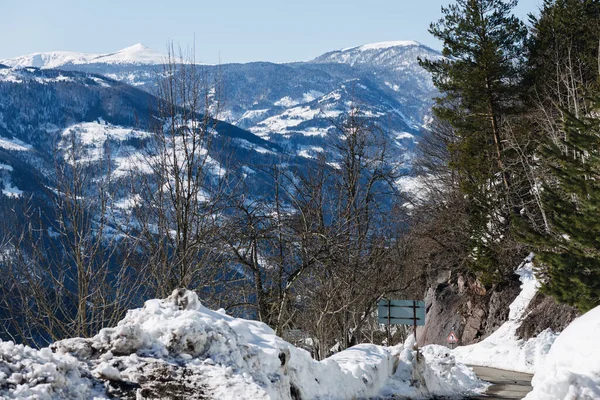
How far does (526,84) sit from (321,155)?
14.5 m

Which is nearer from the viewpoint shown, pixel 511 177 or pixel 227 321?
pixel 227 321

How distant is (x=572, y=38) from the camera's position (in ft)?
105

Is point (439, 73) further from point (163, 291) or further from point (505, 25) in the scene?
point (163, 291)

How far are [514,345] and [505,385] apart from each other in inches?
426

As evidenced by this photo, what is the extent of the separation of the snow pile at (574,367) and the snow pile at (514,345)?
14840mm

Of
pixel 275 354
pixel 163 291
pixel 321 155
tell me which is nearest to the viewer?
pixel 275 354

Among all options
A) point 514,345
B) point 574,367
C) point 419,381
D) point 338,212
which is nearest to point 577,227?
point 338,212

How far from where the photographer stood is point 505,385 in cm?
1894

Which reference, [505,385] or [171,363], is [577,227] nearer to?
[505,385]

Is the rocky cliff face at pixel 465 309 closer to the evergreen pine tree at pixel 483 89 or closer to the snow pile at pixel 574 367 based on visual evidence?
the evergreen pine tree at pixel 483 89

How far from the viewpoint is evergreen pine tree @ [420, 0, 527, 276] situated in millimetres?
31906

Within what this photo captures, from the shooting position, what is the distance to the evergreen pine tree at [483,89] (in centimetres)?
3191

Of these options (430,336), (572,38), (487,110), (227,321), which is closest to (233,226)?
(227,321)

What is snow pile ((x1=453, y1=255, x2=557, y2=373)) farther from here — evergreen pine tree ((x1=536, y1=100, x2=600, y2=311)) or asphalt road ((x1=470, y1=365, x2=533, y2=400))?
evergreen pine tree ((x1=536, y1=100, x2=600, y2=311))
